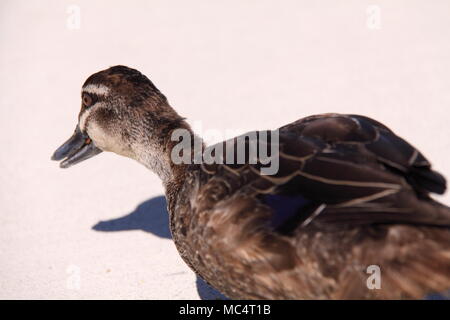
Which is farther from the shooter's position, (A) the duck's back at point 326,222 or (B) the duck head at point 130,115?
(B) the duck head at point 130,115

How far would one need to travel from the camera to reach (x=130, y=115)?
11.4 ft

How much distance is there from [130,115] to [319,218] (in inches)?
60.2

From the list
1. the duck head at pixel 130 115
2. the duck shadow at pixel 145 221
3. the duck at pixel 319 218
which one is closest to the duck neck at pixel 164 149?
the duck head at pixel 130 115

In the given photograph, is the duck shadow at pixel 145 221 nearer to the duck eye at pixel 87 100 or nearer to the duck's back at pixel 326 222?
the duck eye at pixel 87 100

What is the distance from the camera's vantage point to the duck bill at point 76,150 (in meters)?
3.81

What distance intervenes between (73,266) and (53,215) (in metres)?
0.71

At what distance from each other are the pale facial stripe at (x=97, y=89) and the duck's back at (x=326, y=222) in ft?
3.38

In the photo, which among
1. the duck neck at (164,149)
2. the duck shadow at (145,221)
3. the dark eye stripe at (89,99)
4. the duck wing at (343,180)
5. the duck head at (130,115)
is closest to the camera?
the duck wing at (343,180)

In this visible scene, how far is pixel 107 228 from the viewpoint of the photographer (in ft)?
13.7

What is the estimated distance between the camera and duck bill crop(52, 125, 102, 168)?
150 inches

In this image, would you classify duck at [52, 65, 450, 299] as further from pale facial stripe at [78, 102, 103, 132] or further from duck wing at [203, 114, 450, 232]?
pale facial stripe at [78, 102, 103, 132]

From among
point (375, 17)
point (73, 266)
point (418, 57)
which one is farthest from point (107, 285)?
point (375, 17)

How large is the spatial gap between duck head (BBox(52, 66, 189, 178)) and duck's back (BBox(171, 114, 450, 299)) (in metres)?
0.66

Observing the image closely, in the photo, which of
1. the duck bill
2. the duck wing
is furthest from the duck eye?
the duck wing
